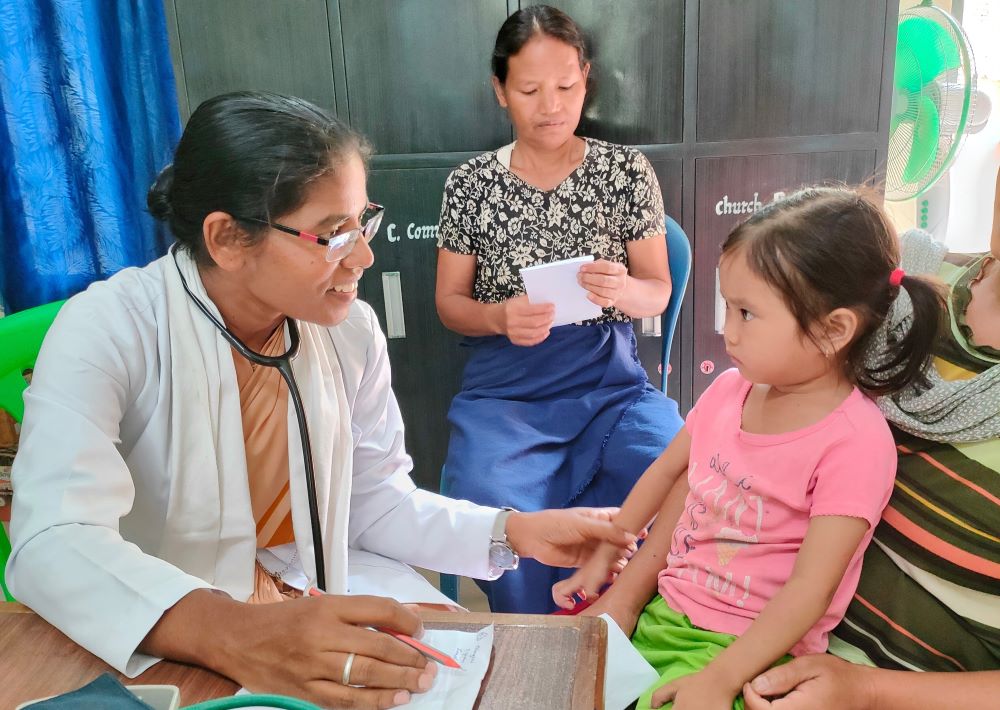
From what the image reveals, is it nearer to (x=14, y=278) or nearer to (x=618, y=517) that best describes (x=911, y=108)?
(x=618, y=517)

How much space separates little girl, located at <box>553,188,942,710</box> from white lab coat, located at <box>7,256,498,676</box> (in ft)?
1.19

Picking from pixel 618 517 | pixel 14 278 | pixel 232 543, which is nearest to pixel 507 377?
pixel 618 517

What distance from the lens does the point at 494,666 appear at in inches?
27.9

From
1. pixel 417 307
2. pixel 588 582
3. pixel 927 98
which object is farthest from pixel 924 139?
pixel 588 582

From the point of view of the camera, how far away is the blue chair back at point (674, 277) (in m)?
2.18

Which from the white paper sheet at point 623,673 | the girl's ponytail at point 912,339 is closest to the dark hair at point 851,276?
the girl's ponytail at point 912,339

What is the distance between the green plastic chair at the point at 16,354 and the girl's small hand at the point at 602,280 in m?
1.13

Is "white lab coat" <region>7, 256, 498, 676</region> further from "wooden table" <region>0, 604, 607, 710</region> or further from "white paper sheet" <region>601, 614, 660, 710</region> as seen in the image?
"white paper sheet" <region>601, 614, 660, 710</region>

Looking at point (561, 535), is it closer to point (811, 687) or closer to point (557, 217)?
point (811, 687)

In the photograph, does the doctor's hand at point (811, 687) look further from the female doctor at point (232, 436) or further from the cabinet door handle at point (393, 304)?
the cabinet door handle at point (393, 304)

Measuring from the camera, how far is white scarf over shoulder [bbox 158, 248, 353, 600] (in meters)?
1.09

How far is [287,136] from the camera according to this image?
1.09 meters

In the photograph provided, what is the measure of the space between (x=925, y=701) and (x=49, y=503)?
0.99m

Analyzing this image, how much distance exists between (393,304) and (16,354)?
4.62 ft
